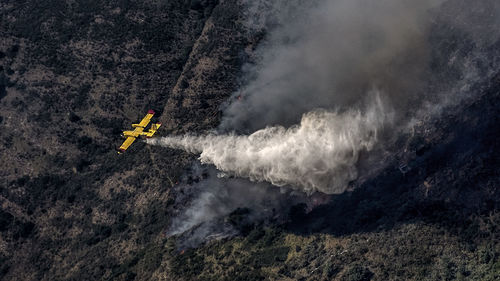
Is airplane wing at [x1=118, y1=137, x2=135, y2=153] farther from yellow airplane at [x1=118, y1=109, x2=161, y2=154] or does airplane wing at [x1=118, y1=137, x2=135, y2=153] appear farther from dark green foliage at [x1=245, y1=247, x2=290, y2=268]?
dark green foliage at [x1=245, y1=247, x2=290, y2=268]

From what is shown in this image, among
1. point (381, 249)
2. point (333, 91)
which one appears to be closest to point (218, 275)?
point (381, 249)

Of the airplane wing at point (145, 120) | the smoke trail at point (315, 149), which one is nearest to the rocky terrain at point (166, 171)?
the airplane wing at point (145, 120)

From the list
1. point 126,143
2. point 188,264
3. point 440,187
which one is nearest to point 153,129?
point 126,143

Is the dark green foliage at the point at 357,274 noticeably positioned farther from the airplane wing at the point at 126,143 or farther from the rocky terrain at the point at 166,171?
the airplane wing at the point at 126,143

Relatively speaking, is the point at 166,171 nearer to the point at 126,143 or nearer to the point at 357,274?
the point at 126,143

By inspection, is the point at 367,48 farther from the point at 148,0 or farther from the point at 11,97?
the point at 11,97
